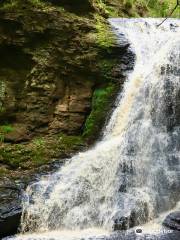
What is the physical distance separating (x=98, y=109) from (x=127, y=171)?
3.33m

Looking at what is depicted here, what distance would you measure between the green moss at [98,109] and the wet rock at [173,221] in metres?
4.48

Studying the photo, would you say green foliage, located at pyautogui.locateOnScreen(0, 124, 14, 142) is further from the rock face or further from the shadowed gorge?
the rock face

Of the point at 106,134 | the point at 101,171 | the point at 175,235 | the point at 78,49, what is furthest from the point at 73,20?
the point at 175,235

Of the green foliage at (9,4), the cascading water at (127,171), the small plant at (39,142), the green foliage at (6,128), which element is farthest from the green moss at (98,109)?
the green foliage at (9,4)

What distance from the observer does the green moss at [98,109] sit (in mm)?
13844

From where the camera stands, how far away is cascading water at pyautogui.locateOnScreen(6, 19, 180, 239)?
10477 mm

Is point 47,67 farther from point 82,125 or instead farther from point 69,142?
point 69,142

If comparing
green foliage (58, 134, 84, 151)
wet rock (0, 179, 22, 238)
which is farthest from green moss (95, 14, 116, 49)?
wet rock (0, 179, 22, 238)

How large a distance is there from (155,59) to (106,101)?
99.0 inches

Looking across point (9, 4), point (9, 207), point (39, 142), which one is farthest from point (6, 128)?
point (9, 4)

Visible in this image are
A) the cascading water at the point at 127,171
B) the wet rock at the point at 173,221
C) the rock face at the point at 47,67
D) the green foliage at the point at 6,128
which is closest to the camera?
the wet rock at the point at 173,221

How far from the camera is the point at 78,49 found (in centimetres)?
1427

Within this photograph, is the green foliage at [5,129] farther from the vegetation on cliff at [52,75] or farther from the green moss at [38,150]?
the green moss at [38,150]

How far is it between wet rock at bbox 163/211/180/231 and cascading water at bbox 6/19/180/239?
0.54 metres
